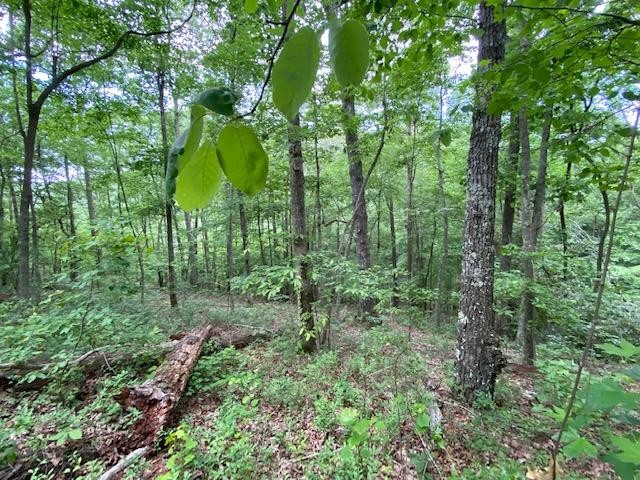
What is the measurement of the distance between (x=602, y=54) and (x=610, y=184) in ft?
4.84

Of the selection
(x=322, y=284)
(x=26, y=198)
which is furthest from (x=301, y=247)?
(x=26, y=198)

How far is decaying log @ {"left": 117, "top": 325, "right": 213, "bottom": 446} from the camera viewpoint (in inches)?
109

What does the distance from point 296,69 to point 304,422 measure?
326 cm

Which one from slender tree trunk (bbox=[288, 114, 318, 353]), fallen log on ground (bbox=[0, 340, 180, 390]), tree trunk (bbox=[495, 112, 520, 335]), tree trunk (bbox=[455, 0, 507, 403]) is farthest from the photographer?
tree trunk (bbox=[495, 112, 520, 335])

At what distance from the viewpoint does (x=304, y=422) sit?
2955 millimetres

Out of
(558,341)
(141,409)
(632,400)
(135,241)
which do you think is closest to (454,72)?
(558,341)

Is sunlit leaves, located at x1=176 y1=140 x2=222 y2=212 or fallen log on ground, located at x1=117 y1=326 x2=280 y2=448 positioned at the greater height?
sunlit leaves, located at x1=176 y1=140 x2=222 y2=212

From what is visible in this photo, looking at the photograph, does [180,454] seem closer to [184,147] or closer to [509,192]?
[184,147]

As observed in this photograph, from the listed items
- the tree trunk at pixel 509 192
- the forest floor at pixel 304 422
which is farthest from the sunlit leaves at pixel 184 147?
the tree trunk at pixel 509 192

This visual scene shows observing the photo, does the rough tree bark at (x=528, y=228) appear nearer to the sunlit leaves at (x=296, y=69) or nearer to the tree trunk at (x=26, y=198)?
the sunlit leaves at (x=296, y=69)

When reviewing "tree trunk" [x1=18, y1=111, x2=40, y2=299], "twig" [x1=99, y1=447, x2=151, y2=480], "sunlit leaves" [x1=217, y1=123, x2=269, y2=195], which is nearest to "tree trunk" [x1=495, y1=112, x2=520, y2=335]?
"twig" [x1=99, y1=447, x2=151, y2=480]

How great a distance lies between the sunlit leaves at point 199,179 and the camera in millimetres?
451

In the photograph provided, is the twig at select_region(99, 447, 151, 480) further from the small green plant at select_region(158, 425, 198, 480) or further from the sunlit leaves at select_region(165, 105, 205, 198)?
the sunlit leaves at select_region(165, 105, 205, 198)

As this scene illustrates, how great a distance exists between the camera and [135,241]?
3.58 meters
